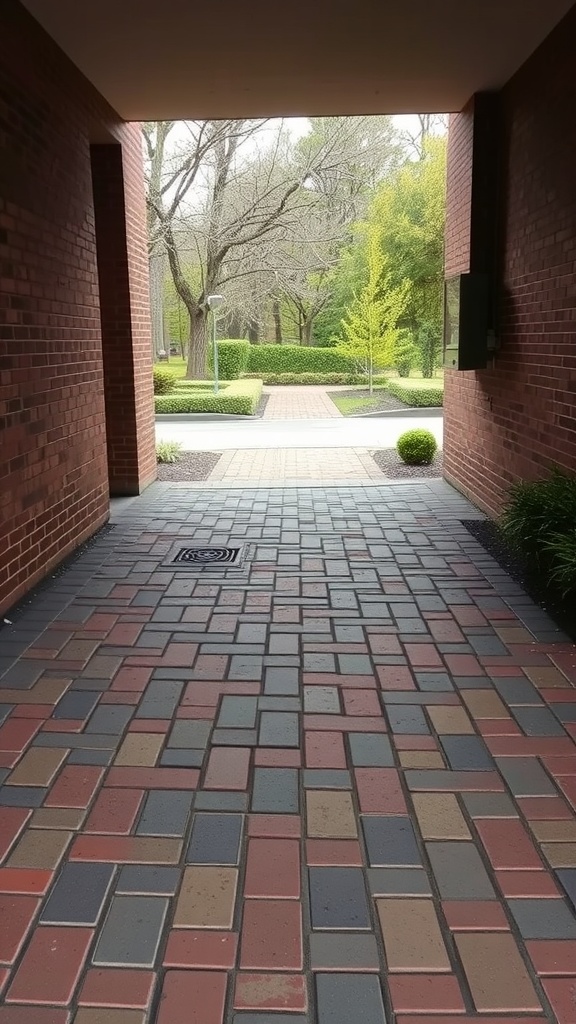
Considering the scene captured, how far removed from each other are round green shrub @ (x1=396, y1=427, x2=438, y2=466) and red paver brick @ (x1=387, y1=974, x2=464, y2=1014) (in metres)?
8.00

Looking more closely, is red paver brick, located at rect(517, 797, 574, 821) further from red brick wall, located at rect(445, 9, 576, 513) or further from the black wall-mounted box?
the black wall-mounted box

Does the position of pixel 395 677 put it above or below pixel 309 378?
below

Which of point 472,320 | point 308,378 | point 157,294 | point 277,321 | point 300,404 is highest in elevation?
point 157,294

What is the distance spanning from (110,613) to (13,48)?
120 inches

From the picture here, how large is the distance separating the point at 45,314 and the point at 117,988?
390 centimetres

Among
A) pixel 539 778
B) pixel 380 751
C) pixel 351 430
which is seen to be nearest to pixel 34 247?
pixel 380 751

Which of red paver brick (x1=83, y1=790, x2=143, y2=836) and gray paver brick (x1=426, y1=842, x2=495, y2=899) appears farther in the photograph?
red paver brick (x1=83, y1=790, x2=143, y2=836)

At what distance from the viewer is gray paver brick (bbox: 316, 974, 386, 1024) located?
5.62 ft

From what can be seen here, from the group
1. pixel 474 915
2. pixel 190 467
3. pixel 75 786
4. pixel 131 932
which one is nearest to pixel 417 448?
pixel 190 467

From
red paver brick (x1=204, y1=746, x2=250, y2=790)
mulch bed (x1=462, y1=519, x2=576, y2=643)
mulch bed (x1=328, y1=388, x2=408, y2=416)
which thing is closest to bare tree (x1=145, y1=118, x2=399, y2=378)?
mulch bed (x1=328, y1=388, x2=408, y2=416)

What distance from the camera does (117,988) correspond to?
1.79 m

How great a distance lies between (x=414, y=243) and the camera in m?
27.2

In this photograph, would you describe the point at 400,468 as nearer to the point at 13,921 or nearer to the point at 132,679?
the point at 132,679

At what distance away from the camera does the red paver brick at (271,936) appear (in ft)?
6.10
